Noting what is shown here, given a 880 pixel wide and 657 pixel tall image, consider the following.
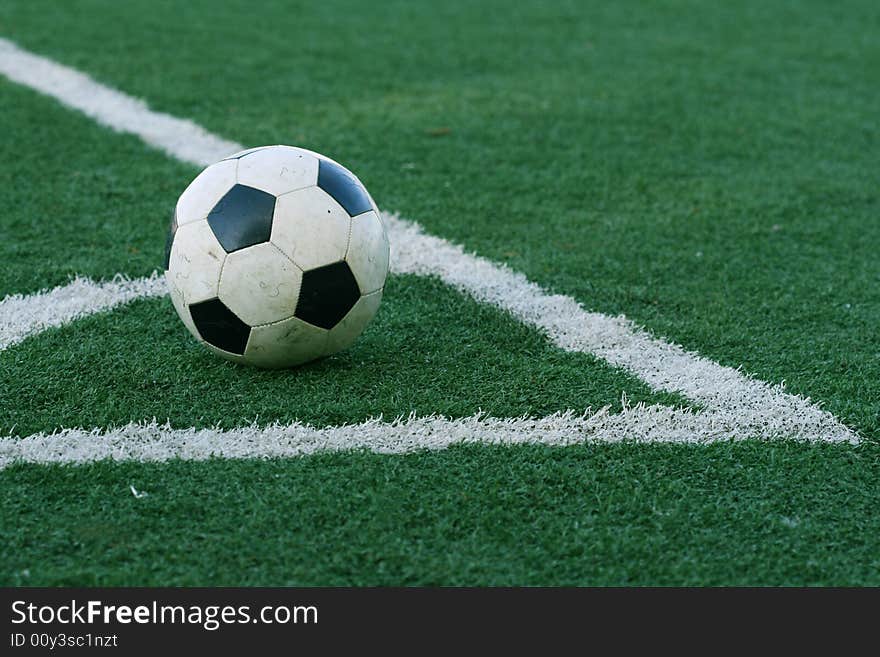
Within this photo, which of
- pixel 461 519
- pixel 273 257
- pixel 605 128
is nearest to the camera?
pixel 461 519

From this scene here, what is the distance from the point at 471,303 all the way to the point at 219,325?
1.07 metres

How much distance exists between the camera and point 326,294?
3098 millimetres

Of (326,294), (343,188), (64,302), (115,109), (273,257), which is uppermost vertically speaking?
(343,188)

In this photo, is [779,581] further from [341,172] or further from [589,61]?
[589,61]

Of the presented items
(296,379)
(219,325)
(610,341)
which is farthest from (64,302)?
(610,341)

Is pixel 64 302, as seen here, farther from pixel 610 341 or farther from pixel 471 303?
pixel 610 341

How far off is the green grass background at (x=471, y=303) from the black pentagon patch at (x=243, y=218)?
1.44ft

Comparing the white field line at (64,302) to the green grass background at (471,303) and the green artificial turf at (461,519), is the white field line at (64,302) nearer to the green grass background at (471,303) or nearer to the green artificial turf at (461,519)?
Answer: the green grass background at (471,303)

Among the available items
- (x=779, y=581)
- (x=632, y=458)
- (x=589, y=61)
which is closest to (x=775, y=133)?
(x=589, y=61)

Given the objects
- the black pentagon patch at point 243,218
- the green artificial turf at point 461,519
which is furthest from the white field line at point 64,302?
the green artificial turf at point 461,519

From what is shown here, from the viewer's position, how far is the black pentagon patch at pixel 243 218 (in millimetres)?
3045

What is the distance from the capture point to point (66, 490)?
263cm

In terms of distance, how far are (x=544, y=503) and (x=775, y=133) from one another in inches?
168

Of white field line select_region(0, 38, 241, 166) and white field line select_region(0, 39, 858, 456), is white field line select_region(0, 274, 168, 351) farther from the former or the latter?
white field line select_region(0, 38, 241, 166)
